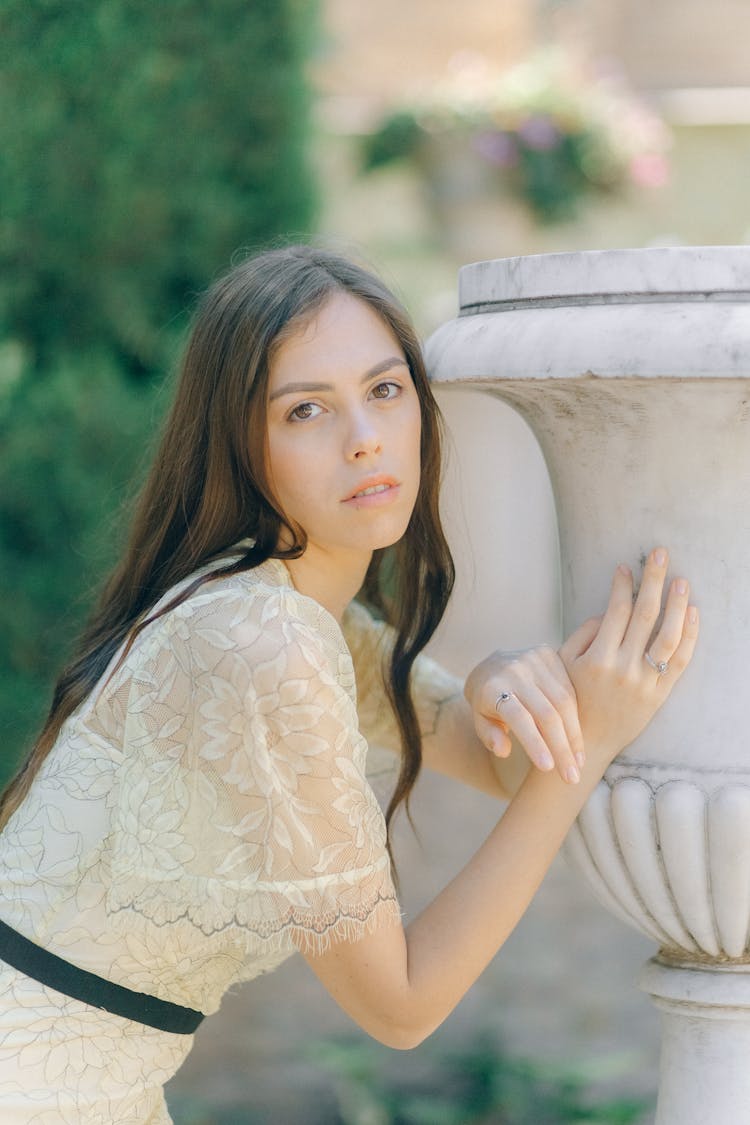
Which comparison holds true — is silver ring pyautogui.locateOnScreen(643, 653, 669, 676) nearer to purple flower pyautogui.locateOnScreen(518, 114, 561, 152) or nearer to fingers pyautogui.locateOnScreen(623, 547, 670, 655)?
fingers pyautogui.locateOnScreen(623, 547, 670, 655)

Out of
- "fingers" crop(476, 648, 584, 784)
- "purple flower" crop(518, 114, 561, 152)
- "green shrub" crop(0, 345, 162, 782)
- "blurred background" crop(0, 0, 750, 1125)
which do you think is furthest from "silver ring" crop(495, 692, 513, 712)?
"purple flower" crop(518, 114, 561, 152)

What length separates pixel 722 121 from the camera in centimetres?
796

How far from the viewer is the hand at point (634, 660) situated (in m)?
1.40

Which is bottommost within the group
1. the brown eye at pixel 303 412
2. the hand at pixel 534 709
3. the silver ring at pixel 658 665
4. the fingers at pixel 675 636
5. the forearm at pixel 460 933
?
the forearm at pixel 460 933

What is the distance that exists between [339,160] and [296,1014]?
527 cm

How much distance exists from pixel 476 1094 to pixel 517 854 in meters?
1.63

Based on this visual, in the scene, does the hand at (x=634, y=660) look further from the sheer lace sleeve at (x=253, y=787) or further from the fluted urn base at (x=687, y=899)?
the sheer lace sleeve at (x=253, y=787)

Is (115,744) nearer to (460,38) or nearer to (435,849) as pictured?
(435,849)

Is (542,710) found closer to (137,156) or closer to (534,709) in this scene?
(534,709)

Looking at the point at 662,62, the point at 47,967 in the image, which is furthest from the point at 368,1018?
the point at 662,62

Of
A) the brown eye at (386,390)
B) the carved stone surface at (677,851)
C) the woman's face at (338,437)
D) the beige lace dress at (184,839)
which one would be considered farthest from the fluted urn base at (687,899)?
the brown eye at (386,390)

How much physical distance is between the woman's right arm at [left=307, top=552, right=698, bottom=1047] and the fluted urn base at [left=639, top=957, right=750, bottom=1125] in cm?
22

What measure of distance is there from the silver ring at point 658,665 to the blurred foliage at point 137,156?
2099 mm

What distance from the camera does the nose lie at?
59.5 inches
